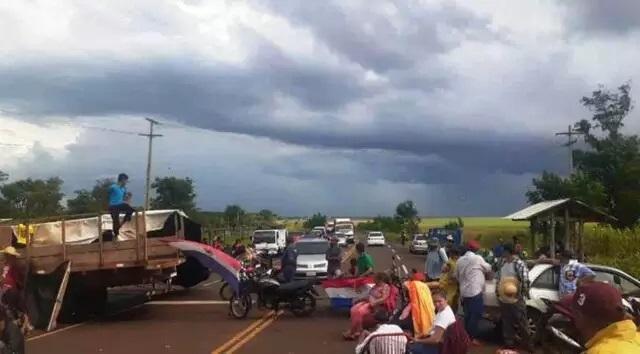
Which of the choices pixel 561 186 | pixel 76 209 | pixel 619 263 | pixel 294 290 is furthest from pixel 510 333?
pixel 76 209

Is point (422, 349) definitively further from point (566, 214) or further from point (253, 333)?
point (566, 214)

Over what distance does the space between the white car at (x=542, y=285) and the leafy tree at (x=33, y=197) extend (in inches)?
2095

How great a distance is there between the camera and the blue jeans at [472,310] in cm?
1306

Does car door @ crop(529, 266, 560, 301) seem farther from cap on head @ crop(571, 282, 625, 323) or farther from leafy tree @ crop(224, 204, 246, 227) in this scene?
leafy tree @ crop(224, 204, 246, 227)

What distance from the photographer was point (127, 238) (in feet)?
58.5

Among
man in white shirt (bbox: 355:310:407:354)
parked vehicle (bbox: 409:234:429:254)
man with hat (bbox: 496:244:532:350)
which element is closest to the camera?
man in white shirt (bbox: 355:310:407:354)

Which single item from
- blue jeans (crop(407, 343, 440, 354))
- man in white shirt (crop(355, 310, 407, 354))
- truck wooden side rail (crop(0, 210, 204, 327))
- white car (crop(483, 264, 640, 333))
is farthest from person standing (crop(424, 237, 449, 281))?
man in white shirt (crop(355, 310, 407, 354))

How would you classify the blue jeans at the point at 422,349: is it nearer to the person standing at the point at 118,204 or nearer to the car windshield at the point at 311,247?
the person standing at the point at 118,204

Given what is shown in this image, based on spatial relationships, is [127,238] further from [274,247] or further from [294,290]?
[274,247]

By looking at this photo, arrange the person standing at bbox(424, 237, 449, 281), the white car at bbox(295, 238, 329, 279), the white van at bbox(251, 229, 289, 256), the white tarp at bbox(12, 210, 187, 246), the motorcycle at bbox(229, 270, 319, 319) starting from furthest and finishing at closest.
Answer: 1. the white van at bbox(251, 229, 289, 256)
2. the white car at bbox(295, 238, 329, 279)
3. the motorcycle at bbox(229, 270, 319, 319)
4. the white tarp at bbox(12, 210, 187, 246)
5. the person standing at bbox(424, 237, 449, 281)

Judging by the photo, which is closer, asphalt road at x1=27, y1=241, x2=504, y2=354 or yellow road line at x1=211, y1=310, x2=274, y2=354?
yellow road line at x1=211, y1=310, x2=274, y2=354

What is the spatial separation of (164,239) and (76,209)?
50489mm

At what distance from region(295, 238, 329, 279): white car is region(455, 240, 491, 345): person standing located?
14267 mm

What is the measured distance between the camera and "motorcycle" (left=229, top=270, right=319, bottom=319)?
18188 mm
